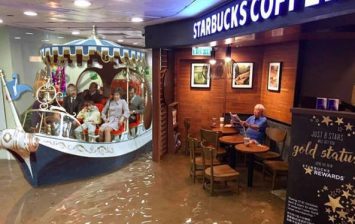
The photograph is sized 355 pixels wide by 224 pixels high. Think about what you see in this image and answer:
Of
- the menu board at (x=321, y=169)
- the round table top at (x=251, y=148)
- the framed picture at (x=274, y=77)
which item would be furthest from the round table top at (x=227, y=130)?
the menu board at (x=321, y=169)

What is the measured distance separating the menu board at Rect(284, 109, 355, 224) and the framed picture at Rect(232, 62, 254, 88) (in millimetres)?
3925

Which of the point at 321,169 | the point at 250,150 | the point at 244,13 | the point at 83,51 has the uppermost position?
the point at 244,13

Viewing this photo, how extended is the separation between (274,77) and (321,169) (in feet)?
12.0

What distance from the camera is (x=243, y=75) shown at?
21.3 ft

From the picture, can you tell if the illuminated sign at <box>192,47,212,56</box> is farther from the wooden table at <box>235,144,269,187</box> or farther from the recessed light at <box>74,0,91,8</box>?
the recessed light at <box>74,0,91,8</box>

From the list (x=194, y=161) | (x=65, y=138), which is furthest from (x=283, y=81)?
(x=65, y=138)

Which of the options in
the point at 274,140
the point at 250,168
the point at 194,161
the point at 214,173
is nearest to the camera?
the point at 214,173

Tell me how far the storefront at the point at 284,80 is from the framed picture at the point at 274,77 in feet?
0.07

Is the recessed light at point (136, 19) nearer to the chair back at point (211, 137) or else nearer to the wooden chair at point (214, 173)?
the chair back at point (211, 137)

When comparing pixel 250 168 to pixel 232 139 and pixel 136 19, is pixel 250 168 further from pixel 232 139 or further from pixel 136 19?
pixel 136 19

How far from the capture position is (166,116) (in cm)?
676

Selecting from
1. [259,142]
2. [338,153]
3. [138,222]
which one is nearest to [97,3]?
[138,222]

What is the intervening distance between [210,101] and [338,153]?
4505 mm

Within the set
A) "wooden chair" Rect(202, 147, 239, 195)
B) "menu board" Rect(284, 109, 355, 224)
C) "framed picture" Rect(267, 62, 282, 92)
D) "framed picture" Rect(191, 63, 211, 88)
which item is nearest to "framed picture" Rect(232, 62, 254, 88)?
"framed picture" Rect(267, 62, 282, 92)
